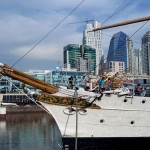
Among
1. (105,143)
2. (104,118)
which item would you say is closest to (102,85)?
(104,118)

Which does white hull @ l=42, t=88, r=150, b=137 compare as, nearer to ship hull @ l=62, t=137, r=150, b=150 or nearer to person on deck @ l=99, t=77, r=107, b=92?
ship hull @ l=62, t=137, r=150, b=150

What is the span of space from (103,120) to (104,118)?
4.5 inches

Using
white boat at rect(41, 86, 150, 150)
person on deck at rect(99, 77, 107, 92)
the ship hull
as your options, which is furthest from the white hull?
person on deck at rect(99, 77, 107, 92)

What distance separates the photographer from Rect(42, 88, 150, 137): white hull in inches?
679

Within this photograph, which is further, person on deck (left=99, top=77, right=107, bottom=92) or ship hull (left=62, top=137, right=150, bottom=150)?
person on deck (left=99, top=77, right=107, bottom=92)

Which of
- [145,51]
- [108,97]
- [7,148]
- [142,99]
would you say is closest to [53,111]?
[108,97]

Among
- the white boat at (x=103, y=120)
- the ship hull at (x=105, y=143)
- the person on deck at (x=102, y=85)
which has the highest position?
the person on deck at (x=102, y=85)

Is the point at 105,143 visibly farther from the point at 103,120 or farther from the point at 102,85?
the point at 102,85

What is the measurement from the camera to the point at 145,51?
37438 millimetres

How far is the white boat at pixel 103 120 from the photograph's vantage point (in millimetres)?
17250

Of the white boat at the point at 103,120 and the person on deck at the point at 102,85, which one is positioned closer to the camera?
the white boat at the point at 103,120

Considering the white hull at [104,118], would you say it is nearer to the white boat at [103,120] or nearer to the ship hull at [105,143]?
the white boat at [103,120]

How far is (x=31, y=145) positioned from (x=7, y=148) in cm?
201

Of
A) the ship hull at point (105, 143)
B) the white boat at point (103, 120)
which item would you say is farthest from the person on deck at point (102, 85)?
the ship hull at point (105, 143)
